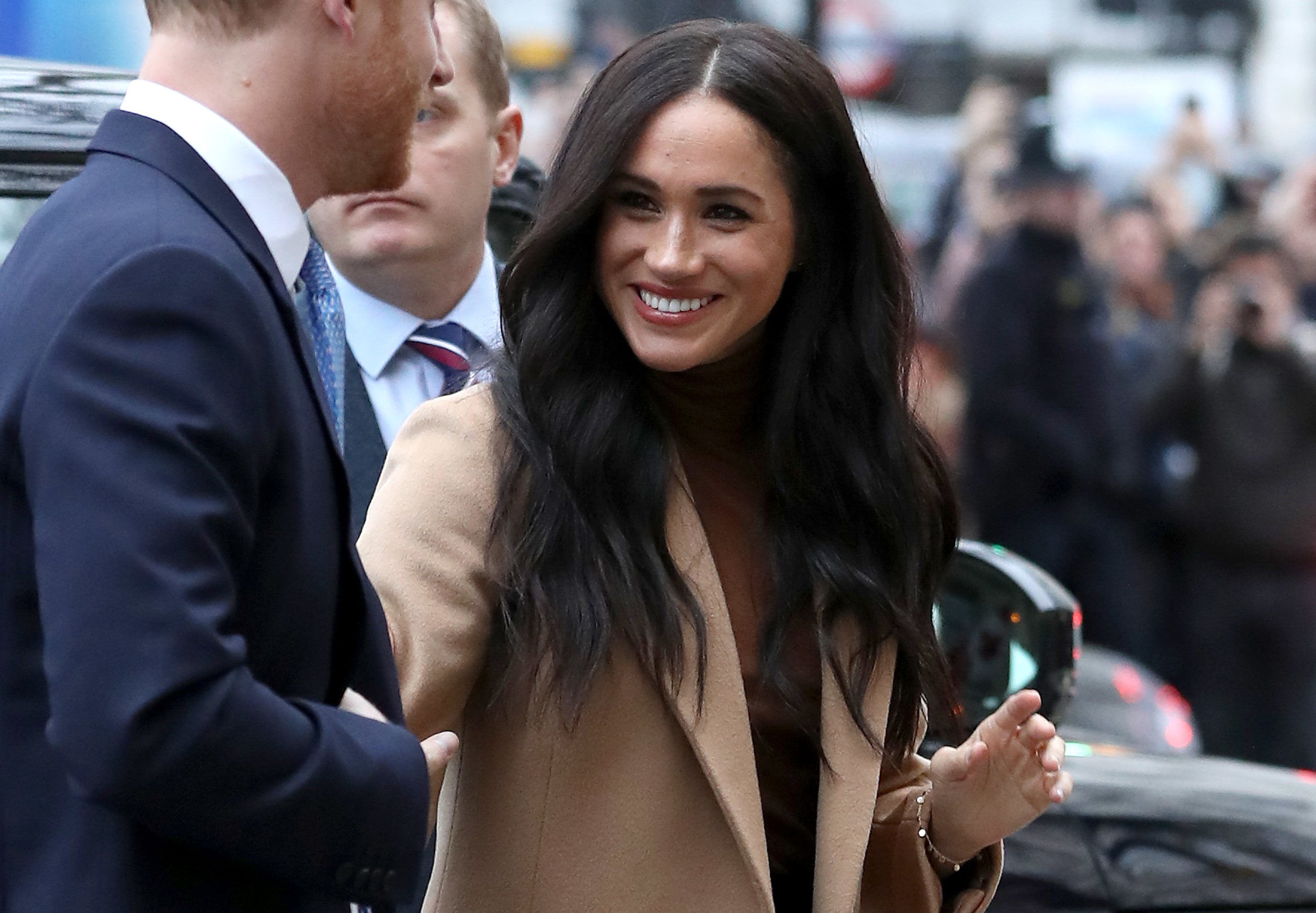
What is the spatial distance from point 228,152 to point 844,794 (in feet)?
3.61

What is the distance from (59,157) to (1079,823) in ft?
6.04

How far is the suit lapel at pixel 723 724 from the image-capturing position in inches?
87.8

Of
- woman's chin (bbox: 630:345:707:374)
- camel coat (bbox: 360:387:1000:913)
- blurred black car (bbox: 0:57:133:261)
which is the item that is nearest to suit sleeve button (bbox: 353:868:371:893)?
camel coat (bbox: 360:387:1000:913)

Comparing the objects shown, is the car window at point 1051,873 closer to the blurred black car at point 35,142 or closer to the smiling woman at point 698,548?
the smiling woman at point 698,548

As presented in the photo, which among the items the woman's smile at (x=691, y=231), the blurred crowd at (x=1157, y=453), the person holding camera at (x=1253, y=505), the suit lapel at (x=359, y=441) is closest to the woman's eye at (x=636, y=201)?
the woman's smile at (x=691, y=231)

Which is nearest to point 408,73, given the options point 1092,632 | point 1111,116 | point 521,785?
point 521,785

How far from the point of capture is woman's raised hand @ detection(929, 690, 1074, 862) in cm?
239

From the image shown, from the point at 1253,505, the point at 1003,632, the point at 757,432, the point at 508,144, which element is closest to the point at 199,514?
the point at 757,432

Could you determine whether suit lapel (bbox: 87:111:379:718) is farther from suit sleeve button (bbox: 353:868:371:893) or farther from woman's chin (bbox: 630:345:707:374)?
woman's chin (bbox: 630:345:707:374)

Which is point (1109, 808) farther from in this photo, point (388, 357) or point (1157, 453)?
point (1157, 453)

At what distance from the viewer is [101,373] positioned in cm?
151

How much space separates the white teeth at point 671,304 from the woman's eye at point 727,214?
4.1 inches

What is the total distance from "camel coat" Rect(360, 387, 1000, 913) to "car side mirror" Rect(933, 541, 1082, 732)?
3.32 feet

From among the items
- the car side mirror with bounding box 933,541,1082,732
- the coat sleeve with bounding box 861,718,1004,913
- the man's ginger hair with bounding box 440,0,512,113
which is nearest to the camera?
the coat sleeve with bounding box 861,718,1004,913
